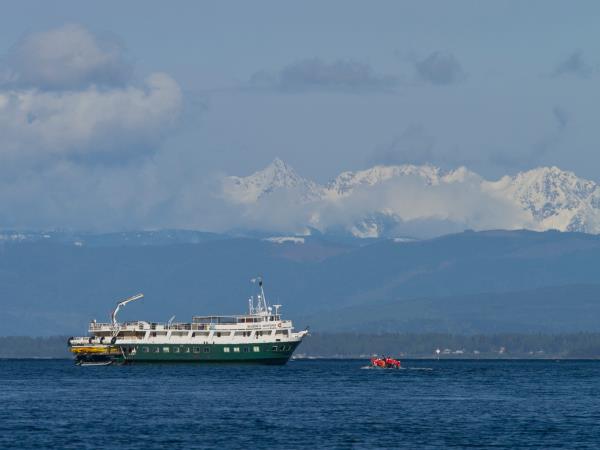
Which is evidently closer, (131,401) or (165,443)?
(165,443)

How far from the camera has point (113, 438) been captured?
14088 cm

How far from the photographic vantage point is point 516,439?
141m

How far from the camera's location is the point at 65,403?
596 feet

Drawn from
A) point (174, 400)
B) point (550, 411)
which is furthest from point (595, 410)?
point (174, 400)

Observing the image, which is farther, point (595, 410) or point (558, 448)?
point (595, 410)

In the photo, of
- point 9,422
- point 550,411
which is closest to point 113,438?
point 9,422

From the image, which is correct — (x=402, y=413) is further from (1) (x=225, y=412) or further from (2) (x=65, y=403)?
(2) (x=65, y=403)

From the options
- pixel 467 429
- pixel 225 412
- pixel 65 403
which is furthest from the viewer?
pixel 65 403

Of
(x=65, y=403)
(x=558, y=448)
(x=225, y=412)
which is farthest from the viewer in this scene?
(x=65, y=403)

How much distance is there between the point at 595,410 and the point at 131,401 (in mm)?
52617

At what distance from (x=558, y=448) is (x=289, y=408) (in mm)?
45701

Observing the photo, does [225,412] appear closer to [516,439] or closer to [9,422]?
[9,422]

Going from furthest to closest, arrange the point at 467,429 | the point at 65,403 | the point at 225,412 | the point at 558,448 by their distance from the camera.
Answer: the point at 65,403, the point at 225,412, the point at 467,429, the point at 558,448

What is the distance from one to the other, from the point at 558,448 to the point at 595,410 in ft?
134
